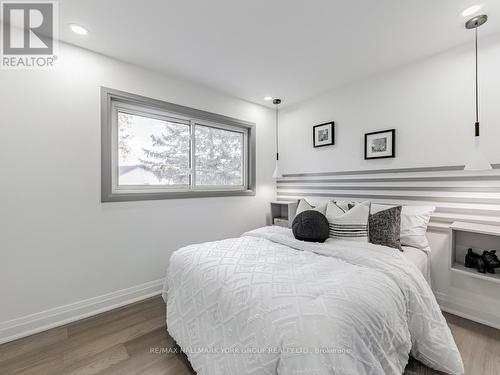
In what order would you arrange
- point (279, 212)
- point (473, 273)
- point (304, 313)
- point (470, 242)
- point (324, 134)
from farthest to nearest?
point (279, 212), point (324, 134), point (470, 242), point (473, 273), point (304, 313)

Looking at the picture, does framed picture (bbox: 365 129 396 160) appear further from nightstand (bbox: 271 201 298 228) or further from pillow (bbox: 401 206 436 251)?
nightstand (bbox: 271 201 298 228)

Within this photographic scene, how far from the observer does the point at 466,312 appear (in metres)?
2.11

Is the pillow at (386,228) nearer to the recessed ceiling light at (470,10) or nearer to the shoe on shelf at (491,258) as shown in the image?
the shoe on shelf at (491,258)

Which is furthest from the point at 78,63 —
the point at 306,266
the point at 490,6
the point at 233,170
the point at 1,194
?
the point at 490,6

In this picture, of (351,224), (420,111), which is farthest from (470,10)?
(351,224)

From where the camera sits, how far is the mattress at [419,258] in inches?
76.5

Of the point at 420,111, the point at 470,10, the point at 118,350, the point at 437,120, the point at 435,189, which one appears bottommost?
the point at 118,350

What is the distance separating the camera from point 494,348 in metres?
1.69

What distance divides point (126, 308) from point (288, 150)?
3000 mm

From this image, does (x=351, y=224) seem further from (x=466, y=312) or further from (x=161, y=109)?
(x=161, y=109)

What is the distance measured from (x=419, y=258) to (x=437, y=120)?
4.54 feet

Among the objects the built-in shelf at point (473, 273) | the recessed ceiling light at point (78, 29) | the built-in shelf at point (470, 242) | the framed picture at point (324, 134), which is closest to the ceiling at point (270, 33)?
the recessed ceiling light at point (78, 29)

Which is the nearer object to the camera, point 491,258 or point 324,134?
point 491,258

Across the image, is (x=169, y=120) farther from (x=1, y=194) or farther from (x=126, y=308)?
(x=126, y=308)
